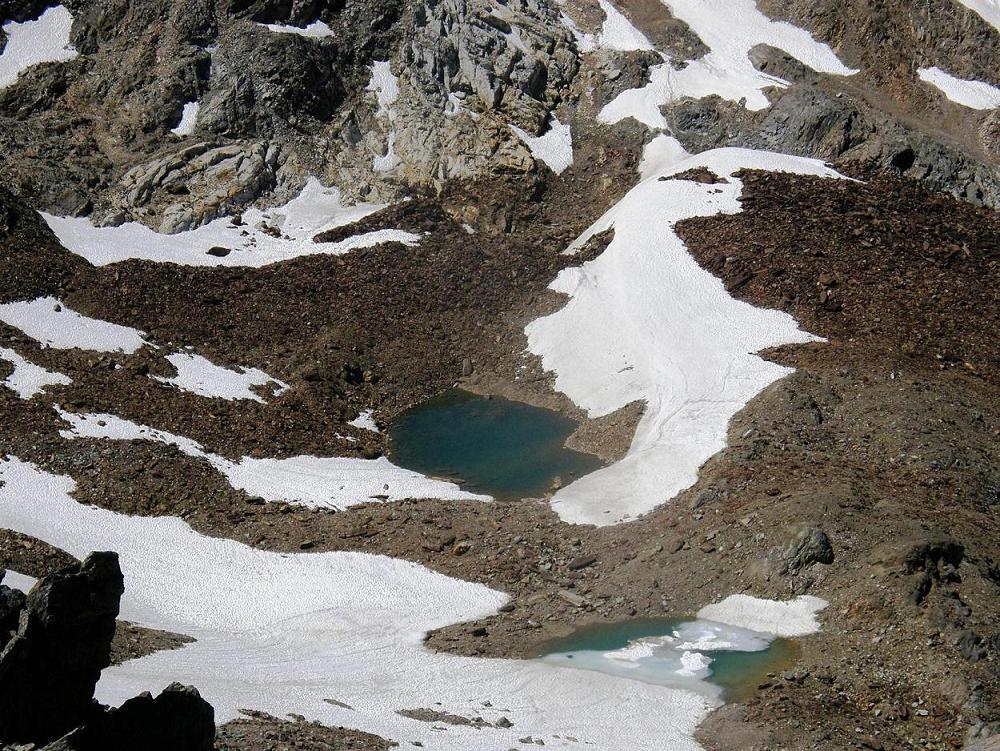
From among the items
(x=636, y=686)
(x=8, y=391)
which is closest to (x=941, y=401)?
(x=636, y=686)

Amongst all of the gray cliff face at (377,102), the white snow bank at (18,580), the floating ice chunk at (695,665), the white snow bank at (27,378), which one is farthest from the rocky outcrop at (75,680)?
the gray cliff face at (377,102)

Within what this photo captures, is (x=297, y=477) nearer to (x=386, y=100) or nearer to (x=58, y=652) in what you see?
(x=58, y=652)

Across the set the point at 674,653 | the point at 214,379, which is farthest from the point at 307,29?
the point at 674,653

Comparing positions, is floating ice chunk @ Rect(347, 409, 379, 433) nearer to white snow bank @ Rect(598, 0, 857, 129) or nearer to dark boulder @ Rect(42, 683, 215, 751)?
dark boulder @ Rect(42, 683, 215, 751)

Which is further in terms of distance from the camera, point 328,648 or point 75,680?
point 328,648

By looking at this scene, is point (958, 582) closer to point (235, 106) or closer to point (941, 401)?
point (941, 401)

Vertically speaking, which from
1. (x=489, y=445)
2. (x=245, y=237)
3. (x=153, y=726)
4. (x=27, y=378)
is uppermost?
(x=245, y=237)

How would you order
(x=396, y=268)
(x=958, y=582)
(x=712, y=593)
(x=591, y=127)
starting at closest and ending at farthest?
(x=958, y=582)
(x=712, y=593)
(x=396, y=268)
(x=591, y=127)
